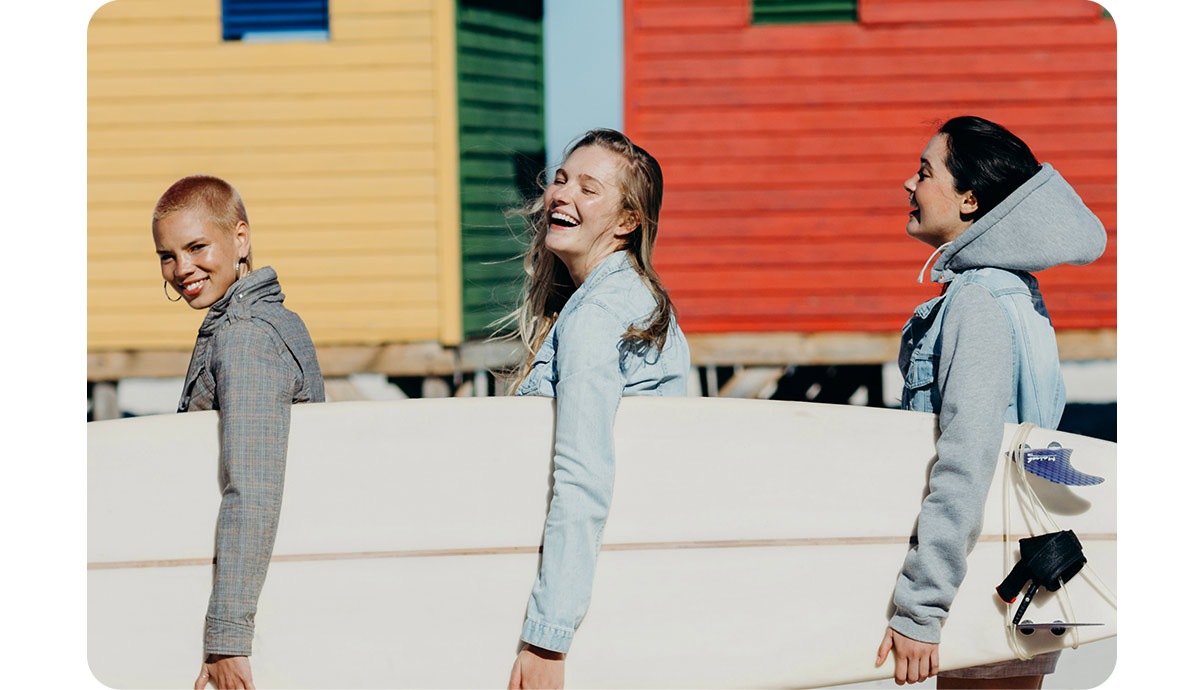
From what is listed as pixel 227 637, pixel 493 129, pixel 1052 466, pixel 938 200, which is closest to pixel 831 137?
pixel 493 129

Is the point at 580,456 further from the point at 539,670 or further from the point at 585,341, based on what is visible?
the point at 539,670

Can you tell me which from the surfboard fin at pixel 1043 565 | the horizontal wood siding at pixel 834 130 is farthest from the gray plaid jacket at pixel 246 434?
the horizontal wood siding at pixel 834 130

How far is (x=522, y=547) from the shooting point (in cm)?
225

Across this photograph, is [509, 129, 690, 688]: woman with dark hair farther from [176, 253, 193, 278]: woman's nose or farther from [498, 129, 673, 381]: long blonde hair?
[176, 253, 193, 278]: woman's nose

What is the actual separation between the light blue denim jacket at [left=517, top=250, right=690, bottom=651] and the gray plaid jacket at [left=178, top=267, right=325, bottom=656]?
52 centimetres

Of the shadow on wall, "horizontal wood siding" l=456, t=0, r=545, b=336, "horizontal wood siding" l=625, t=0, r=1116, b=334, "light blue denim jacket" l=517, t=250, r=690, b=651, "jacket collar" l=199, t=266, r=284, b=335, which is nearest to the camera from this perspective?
"light blue denim jacket" l=517, t=250, r=690, b=651

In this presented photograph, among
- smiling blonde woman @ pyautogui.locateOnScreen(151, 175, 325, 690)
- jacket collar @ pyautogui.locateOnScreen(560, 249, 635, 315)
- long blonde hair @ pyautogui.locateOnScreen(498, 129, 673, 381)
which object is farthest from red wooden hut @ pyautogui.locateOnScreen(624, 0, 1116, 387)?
smiling blonde woman @ pyautogui.locateOnScreen(151, 175, 325, 690)

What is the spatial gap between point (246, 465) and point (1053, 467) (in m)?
1.56

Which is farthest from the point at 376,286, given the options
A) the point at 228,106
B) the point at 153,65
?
the point at 153,65

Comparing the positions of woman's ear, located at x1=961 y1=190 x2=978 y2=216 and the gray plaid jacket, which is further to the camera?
woman's ear, located at x1=961 y1=190 x2=978 y2=216

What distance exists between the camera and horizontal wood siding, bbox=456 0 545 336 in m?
5.96

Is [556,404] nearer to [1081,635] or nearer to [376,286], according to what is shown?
[1081,635]

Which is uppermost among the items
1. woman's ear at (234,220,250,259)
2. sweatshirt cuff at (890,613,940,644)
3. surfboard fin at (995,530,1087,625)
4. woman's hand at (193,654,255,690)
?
woman's ear at (234,220,250,259)

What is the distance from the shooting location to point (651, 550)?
90.0 inches
